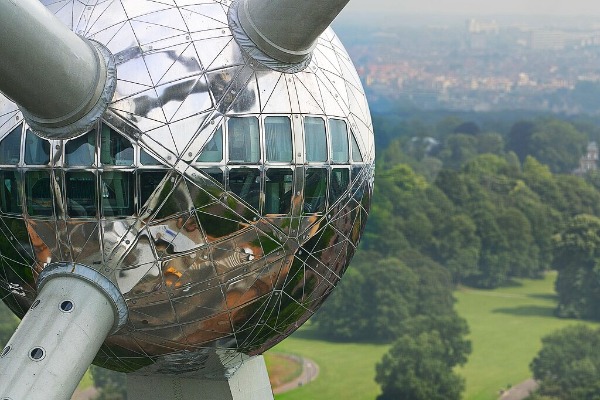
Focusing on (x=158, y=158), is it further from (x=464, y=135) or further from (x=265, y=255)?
(x=464, y=135)

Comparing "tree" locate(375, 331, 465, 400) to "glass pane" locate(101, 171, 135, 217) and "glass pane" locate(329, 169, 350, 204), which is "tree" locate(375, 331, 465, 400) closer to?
"glass pane" locate(329, 169, 350, 204)

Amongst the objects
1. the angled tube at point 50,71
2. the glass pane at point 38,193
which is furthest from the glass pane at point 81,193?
the angled tube at point 50,71

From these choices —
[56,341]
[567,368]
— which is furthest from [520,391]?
[56,341]

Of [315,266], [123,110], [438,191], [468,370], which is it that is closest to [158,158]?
[123,110]

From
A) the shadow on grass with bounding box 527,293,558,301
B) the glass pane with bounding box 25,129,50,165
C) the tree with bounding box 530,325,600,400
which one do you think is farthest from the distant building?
the glass pane with bounding box 25,129,50,165

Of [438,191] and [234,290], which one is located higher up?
[438,191]

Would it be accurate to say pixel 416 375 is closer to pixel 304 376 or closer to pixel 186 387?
pixel 304 376
